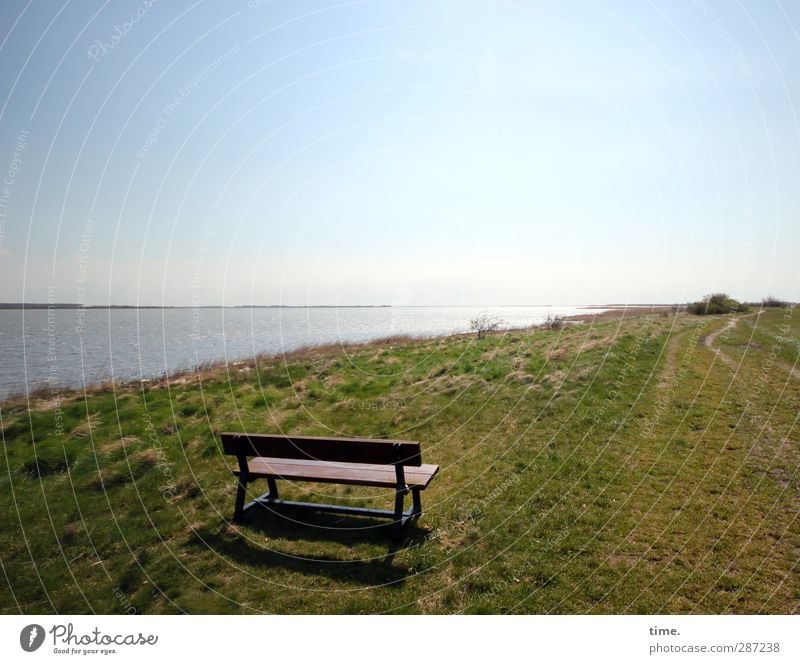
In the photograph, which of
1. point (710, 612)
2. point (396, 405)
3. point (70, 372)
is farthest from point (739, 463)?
point (70, 372)

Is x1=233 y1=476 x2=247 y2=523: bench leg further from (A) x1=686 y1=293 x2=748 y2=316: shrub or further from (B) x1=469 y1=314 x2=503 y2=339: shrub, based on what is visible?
(A) x1=686 y1=293 x2=748 y2=316: shrub

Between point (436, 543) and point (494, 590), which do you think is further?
point (436, 543)

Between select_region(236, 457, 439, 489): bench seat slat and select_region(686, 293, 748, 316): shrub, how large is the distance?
47439 millimetres

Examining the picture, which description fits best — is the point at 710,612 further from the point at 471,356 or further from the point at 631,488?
the point at 471,356

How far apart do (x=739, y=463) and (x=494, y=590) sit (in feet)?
16.7

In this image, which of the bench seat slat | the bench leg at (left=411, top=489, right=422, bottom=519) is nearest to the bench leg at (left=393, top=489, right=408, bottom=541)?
the bench seat slat

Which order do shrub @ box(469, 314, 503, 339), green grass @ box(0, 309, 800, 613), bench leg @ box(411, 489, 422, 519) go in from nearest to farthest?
1. green grass @ box(0, 309, 800, 613)
2. bench leg @ box(411, 489, 422, 519)
3. shrub @ box(469, 314, 503, 339)

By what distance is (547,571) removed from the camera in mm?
4723

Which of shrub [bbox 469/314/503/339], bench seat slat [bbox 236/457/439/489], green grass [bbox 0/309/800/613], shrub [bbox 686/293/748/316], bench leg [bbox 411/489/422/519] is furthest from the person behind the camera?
shrub [bbox 686/293/748/316]

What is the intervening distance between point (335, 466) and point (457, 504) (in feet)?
5.95

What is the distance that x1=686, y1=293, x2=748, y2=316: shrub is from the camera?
44716mm

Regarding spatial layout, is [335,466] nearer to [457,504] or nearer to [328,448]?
[328,448]
